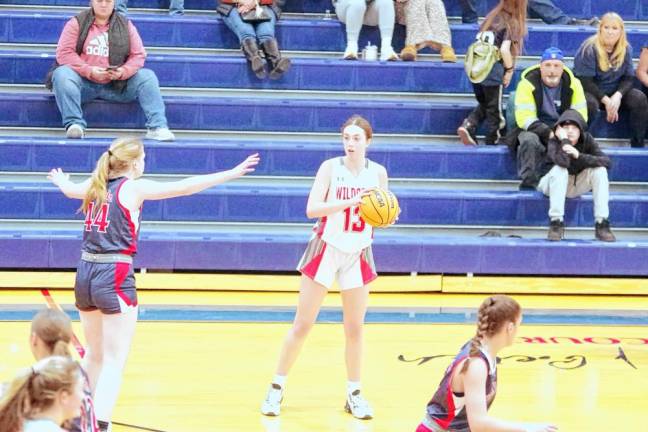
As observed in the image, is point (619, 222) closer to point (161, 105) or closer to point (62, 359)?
point (161, 105)

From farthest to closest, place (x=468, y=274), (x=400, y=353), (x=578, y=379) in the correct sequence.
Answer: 1. (x=468, y=274)
2. (x=400, y=353)
3. (x=578, y=379)

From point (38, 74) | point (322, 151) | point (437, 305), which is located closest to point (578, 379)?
point (437, 305)

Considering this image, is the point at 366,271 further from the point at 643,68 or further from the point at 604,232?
the point at 643,68

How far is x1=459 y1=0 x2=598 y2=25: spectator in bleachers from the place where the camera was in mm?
11664

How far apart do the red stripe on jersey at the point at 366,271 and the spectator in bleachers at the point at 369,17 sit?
16.7 ft

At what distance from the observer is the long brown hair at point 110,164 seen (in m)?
5.46

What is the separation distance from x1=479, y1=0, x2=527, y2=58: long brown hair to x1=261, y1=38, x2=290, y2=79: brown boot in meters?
1.74

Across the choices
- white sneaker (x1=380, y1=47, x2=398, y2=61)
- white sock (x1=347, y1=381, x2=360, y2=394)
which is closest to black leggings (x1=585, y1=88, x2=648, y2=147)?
white sneaker (x1=380, y1=47, x2=398, y2=61)

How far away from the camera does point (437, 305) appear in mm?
8953

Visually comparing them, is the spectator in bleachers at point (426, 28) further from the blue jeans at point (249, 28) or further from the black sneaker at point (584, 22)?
the black sneaker at point (584, 22)

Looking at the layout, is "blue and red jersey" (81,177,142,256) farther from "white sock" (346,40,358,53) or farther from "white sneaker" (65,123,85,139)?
"white sock" (346,40,358,53)

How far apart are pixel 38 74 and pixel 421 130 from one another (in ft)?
11.1

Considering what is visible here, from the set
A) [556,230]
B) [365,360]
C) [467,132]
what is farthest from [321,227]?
[467,132]

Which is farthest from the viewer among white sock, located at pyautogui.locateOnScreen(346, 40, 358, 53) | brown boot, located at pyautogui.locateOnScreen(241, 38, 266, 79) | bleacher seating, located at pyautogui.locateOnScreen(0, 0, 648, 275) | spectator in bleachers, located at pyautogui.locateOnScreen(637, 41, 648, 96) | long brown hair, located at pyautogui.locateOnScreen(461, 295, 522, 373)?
white sock, located at pyautogui.locateOnScreen(346, 40, 358, 53)
